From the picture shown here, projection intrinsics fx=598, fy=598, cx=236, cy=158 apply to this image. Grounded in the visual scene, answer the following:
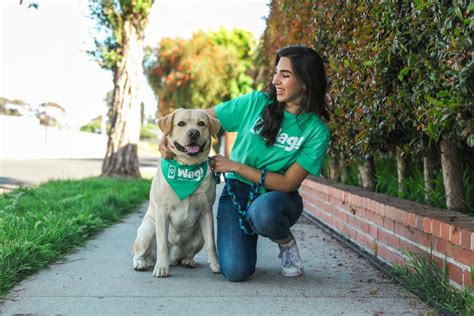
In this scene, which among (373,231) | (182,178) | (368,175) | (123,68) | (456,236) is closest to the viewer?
(456,236)

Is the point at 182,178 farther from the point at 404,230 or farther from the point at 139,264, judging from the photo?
the point at 404,230

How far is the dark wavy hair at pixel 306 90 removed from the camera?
436cm

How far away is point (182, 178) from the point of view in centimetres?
441

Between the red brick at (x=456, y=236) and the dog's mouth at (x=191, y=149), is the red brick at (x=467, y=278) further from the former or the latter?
the dog's mouth at (x=191, y=149)

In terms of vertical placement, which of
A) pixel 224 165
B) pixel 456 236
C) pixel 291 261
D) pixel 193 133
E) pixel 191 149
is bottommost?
pixel 291 261

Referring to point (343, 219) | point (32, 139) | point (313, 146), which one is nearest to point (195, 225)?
point (313, 146)

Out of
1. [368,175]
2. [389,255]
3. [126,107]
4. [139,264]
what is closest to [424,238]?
[389,255]

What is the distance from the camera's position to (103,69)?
13.8 m

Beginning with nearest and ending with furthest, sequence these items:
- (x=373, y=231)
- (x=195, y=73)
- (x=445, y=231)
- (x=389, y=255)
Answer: (x=445, y=231), (x=389, y=255), (x=373, y=231), (x=195, y=73)

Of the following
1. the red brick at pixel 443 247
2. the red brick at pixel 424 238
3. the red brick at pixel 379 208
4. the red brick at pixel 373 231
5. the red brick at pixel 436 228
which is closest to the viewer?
the red brick at pixel 443 247

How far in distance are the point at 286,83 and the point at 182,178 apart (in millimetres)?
1032

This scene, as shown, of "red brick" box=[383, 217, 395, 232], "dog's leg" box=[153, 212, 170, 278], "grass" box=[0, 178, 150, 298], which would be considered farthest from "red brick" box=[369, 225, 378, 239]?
"grass" box=[0, 178, 150, 298]

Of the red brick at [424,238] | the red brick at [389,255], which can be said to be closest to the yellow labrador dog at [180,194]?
the red brick at [389,255]

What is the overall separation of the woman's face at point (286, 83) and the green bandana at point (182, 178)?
83cm
